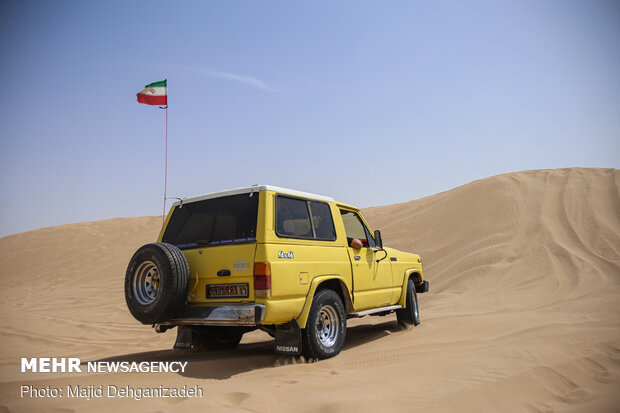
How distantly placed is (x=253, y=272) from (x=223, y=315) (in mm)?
574

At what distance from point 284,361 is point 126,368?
1781 millimetres

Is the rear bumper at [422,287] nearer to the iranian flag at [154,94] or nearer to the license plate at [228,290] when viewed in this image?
the license plate at [228,290]

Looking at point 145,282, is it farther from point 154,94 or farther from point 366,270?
point 154,94

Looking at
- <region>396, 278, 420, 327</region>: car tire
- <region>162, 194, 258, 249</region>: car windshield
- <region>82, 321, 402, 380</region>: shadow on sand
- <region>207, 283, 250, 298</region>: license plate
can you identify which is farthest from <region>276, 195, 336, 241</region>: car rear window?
<region>396, 278, 420, 327</region>: car tire

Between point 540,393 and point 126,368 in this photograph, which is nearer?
point 540,393

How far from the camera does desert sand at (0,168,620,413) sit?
350 cm

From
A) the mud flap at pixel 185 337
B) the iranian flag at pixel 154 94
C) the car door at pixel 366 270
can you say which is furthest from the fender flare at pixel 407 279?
the iranian flag at pixel 154 94

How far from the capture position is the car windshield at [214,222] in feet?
16.9

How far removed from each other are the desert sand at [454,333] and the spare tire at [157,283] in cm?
67

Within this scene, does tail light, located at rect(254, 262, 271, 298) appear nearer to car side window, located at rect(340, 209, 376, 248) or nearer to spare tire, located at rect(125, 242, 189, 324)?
spare tire, located at rect(125, 242, 189, 324)

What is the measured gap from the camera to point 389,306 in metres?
7.13

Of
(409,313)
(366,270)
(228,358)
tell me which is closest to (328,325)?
Answer: (366,270)

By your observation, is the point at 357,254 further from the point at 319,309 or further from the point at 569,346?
the point at 569,346

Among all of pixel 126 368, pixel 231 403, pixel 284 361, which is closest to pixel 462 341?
pixel 284 361
